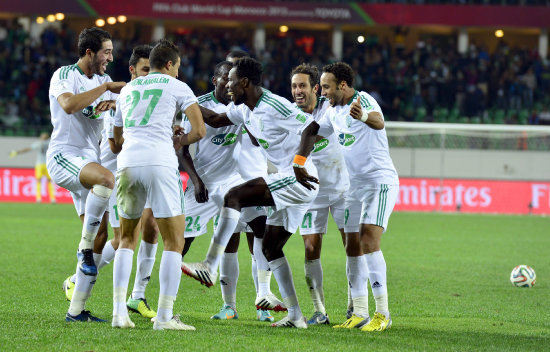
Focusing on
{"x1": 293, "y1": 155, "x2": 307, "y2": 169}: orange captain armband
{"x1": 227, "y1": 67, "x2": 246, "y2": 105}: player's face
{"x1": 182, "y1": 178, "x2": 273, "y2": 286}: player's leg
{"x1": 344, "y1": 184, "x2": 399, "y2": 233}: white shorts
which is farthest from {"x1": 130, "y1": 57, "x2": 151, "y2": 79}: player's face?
{"x1": 344, "y1": 184, "x2": 399, "y2": 233}: white shorts

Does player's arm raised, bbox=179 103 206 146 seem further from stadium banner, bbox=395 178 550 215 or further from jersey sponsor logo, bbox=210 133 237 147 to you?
stadium banner, bbox=395 178 550 215

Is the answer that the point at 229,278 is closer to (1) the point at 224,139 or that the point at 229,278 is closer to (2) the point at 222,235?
(2) the point at 222,235

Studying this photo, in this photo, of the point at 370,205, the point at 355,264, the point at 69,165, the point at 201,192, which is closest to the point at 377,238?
the point at 370,205

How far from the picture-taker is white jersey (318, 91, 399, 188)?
7395 mm

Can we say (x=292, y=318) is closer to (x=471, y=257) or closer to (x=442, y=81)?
(x=471, y=257)

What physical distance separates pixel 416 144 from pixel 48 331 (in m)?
21.9

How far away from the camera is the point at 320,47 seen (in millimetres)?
35906

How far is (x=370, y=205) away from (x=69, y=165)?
264 centimetres

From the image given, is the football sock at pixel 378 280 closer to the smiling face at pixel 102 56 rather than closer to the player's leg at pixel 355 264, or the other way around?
the player's leg at pixel 355 264

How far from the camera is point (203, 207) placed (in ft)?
26.3

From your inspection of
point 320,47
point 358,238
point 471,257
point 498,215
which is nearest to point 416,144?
point 498,215

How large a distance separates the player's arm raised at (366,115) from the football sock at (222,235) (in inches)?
50.0

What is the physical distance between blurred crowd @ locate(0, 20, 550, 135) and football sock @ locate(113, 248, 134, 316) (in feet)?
76.0

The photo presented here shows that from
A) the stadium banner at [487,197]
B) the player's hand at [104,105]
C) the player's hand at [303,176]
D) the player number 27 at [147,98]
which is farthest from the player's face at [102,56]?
the stadium banner at [487,197]
